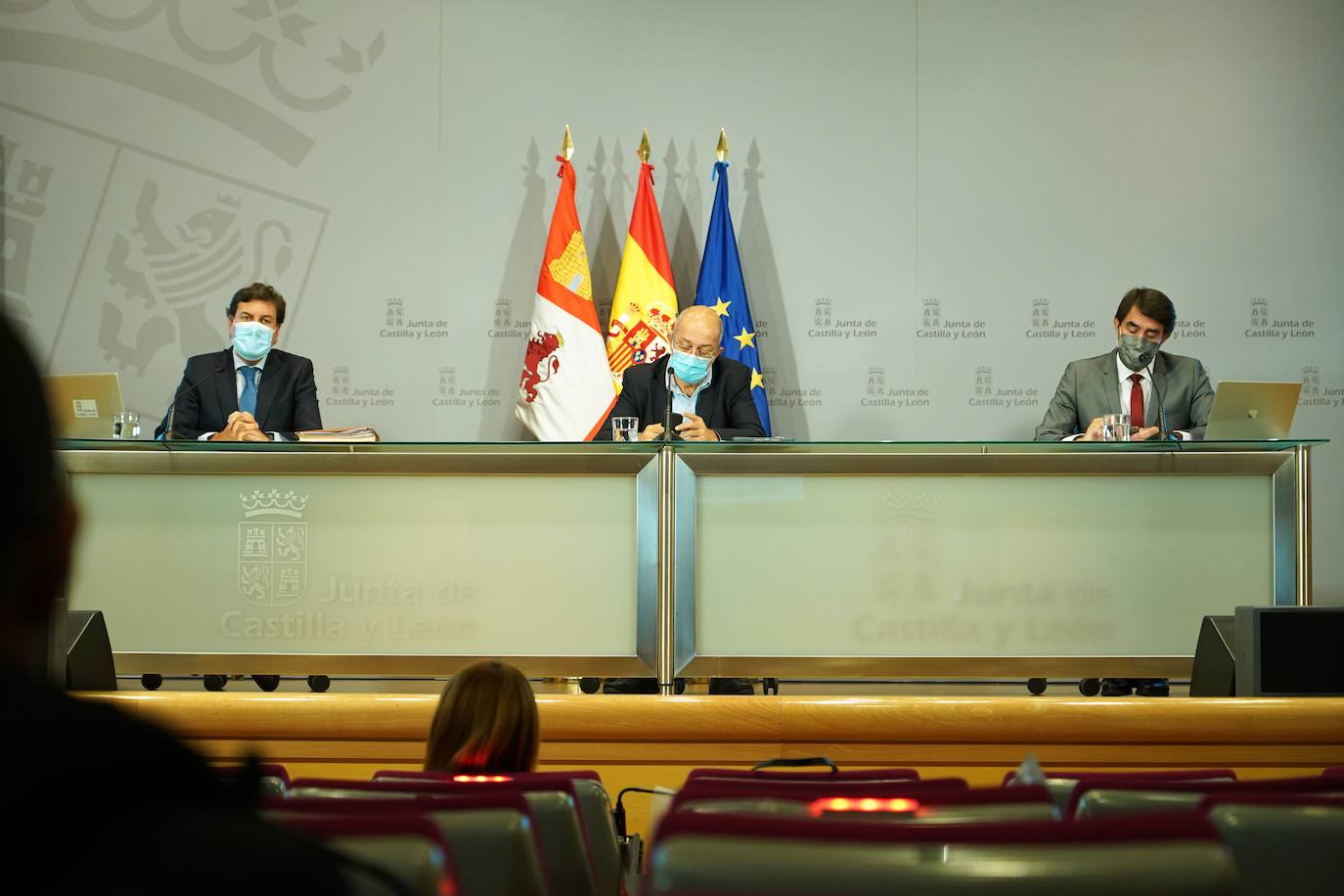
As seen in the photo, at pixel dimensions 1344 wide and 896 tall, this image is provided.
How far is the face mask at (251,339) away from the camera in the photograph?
4379 mm

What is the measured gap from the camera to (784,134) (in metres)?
5.81

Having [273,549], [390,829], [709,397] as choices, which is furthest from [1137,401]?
[390,829]

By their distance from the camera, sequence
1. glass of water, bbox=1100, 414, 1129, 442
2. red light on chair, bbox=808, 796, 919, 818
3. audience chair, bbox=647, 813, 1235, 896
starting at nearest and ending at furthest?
audience chair, bbox=647, 813, 1235, 896, red light on chair, bbox=808, 796, 919, 818, glass of water, bbox=1100, 414, 1129, 442

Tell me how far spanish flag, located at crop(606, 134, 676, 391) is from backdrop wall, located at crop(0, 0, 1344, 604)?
0.81 ft

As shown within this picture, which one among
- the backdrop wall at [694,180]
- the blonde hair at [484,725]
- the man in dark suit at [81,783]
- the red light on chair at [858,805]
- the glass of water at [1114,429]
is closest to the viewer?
the man in dark suit at [81,783]

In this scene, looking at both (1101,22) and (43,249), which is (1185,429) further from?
(43,249)

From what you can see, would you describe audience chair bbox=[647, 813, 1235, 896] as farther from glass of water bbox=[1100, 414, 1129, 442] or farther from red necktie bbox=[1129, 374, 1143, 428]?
red necktie bbox=[1129, 374, 1143, 428]

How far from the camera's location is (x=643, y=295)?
18.1 ft

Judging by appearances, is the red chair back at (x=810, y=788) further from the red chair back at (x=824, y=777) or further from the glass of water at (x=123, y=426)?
the glass of water at (x=123, y=426)

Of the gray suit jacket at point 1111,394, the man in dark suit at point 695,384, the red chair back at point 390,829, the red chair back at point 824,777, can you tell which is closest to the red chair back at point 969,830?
the red chair back at point 390,829

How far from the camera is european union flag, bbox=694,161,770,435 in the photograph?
5543mm

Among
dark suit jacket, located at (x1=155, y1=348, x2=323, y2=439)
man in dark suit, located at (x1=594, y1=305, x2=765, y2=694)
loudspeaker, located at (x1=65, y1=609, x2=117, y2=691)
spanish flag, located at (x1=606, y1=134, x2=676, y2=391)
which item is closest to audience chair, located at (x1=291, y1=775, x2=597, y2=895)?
loudspeaker, located at (x1=65, y1=609, x2=117, y2=691)

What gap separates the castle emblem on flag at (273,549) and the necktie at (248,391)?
1558mm

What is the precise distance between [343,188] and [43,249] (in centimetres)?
158
